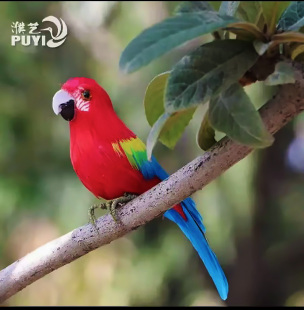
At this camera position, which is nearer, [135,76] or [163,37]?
[163,37]

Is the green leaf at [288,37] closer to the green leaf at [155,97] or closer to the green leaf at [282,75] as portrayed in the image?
the green leaf at [282,75]

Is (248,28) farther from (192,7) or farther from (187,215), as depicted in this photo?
(187,215)

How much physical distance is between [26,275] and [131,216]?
0.89ft

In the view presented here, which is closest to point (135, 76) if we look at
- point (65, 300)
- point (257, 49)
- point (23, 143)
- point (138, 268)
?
point (23, 143)

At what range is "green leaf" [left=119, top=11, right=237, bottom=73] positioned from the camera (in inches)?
21.3

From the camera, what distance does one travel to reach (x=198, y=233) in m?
1.17

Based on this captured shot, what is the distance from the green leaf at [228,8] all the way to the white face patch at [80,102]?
533 millimetres

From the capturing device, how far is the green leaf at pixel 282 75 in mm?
575

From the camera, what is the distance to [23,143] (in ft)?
8.12

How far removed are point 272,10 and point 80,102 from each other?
63 centimetres

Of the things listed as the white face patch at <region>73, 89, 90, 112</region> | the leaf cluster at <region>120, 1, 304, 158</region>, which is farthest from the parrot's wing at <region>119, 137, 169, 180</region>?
the leaf cluster at <region>120, 1, 304, 158</region>

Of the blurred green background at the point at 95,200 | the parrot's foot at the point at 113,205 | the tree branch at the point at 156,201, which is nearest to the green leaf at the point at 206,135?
the tree branch at the point at 156,201

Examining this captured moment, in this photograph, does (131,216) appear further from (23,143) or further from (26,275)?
(23,143)

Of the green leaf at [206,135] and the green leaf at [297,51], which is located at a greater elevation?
the green leaf at [297,51]
